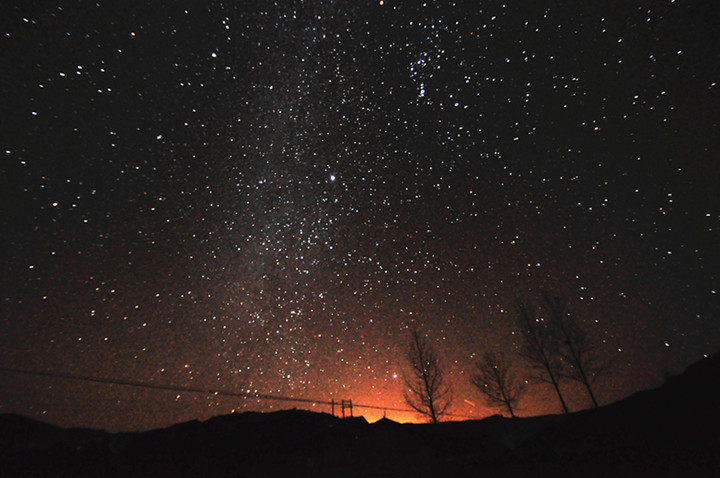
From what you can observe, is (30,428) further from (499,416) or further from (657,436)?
(657,436)

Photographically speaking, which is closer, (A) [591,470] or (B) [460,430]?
(A) [591,470]

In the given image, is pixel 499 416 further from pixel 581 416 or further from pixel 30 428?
pixel 30 428

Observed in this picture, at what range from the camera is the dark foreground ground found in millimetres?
8773

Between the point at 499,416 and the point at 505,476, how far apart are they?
42.2ft

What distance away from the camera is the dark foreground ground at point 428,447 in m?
8.77

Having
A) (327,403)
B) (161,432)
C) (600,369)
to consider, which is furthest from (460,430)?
(327,403)

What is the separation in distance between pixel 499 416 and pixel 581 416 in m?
10.1

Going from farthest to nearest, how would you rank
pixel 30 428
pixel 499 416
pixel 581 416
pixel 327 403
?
1. pixel 327 403
2. pixel 30 428
3. pixel 499 416
4. pixel 581 416

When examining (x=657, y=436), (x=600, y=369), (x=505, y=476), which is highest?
(x=600, y=369)

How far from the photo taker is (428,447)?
13.2 m

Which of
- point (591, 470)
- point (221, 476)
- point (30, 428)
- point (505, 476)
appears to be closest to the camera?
point (591, 470)

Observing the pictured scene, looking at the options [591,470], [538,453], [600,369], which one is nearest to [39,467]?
Answer: [538,453]

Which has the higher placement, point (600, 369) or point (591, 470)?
point (600, 369)

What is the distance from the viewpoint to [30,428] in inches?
1081
